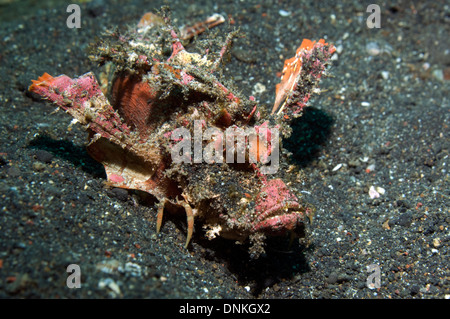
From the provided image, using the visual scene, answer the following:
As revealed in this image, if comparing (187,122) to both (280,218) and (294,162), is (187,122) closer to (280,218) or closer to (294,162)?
(280,218)

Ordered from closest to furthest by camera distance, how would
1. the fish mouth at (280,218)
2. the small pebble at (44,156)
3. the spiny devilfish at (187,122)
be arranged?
1. the fish mouth at (280,218)
2. the spiny devilfish at (187,122)
3. the small pebble at (44,156)

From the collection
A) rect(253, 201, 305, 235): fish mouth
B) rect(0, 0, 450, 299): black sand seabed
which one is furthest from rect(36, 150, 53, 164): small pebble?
rect(253, 201, 305, 235): fish mouth

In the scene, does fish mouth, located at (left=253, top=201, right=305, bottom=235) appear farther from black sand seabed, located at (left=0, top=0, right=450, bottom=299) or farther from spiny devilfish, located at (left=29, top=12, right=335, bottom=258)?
black sand seabed, located at (left=0, top=0, right=450, bottom=299)

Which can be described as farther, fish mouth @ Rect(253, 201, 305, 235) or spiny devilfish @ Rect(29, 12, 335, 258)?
spiny devilfish @ Rect(29, 12, 335, 258)

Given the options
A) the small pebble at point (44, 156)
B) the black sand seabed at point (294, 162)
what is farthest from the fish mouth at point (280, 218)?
the small pebble at point (44, 156)

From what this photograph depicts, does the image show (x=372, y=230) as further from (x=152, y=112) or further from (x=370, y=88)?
(x=152, y=112)

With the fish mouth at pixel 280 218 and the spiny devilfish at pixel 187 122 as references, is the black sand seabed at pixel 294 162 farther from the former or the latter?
the fish mouth at pixel 280 218

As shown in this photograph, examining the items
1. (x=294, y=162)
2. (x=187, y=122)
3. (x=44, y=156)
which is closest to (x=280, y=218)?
(x=187, y=122)

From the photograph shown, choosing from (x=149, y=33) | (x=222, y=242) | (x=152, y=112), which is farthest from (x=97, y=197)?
(x=149, y=33)
